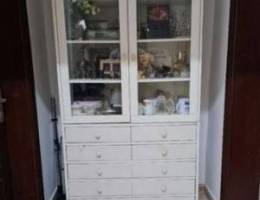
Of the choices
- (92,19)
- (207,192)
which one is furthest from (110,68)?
(207,192)

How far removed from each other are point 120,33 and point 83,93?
1.72 ft

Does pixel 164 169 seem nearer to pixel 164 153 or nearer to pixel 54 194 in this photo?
pixel 164 153

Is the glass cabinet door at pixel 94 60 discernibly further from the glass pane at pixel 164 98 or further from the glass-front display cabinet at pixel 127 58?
the glass pane at pixel 164 98

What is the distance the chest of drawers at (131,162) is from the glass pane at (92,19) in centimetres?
65

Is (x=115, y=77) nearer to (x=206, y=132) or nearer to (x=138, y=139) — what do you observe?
(x=138, y=139)

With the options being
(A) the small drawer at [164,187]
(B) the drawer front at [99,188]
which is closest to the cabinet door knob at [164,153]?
(A) the small drawer at [164,187]

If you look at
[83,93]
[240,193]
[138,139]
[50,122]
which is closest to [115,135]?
[138,139]

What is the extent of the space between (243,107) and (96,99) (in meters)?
1.05

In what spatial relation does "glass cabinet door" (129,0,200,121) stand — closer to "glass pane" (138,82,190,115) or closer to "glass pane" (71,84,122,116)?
"glass pane" (138,82,190,115)

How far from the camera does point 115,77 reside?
81.7 inches

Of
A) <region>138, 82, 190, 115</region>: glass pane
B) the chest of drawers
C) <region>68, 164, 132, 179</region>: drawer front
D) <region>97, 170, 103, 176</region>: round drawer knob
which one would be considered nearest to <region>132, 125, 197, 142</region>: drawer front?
the chest of drawers

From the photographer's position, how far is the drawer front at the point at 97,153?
210 cm

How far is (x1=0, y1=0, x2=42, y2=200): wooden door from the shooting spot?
1.90 meters

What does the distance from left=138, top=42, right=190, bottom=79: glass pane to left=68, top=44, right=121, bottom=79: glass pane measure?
0.18m
